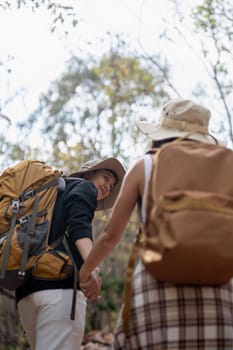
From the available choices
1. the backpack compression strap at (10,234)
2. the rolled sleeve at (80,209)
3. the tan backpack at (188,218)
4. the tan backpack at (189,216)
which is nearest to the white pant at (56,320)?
the backpack compression strap at (10,234)

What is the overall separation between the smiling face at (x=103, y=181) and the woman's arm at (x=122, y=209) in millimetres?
1296

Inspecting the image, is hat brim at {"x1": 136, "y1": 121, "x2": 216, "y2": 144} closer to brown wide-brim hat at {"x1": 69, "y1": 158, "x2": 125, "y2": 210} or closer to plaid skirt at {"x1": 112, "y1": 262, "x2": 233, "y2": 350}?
plaid skirt at {"x1": 112, "y1": 262, "x2": 233, "y2": 350}

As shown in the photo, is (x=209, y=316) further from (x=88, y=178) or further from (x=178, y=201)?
(x=88, y=178)

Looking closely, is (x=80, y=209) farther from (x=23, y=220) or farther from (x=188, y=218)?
(x=188, y=218)

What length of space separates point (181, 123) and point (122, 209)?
0.55m

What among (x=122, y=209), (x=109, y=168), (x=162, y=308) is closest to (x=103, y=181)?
(x=109, y=168)

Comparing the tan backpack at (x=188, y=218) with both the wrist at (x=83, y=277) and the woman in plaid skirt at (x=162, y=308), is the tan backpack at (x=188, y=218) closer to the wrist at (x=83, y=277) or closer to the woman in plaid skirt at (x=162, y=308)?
the woman in plaid skirt at (x=162, y=308)

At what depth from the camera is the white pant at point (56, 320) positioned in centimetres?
403

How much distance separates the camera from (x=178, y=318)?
3.22 meters

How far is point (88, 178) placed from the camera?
4.78 metres

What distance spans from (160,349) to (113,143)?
1595 cm

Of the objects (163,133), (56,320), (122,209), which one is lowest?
(56,320)

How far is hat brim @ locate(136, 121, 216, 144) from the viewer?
3.52 meters

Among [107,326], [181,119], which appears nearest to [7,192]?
[181,119]
